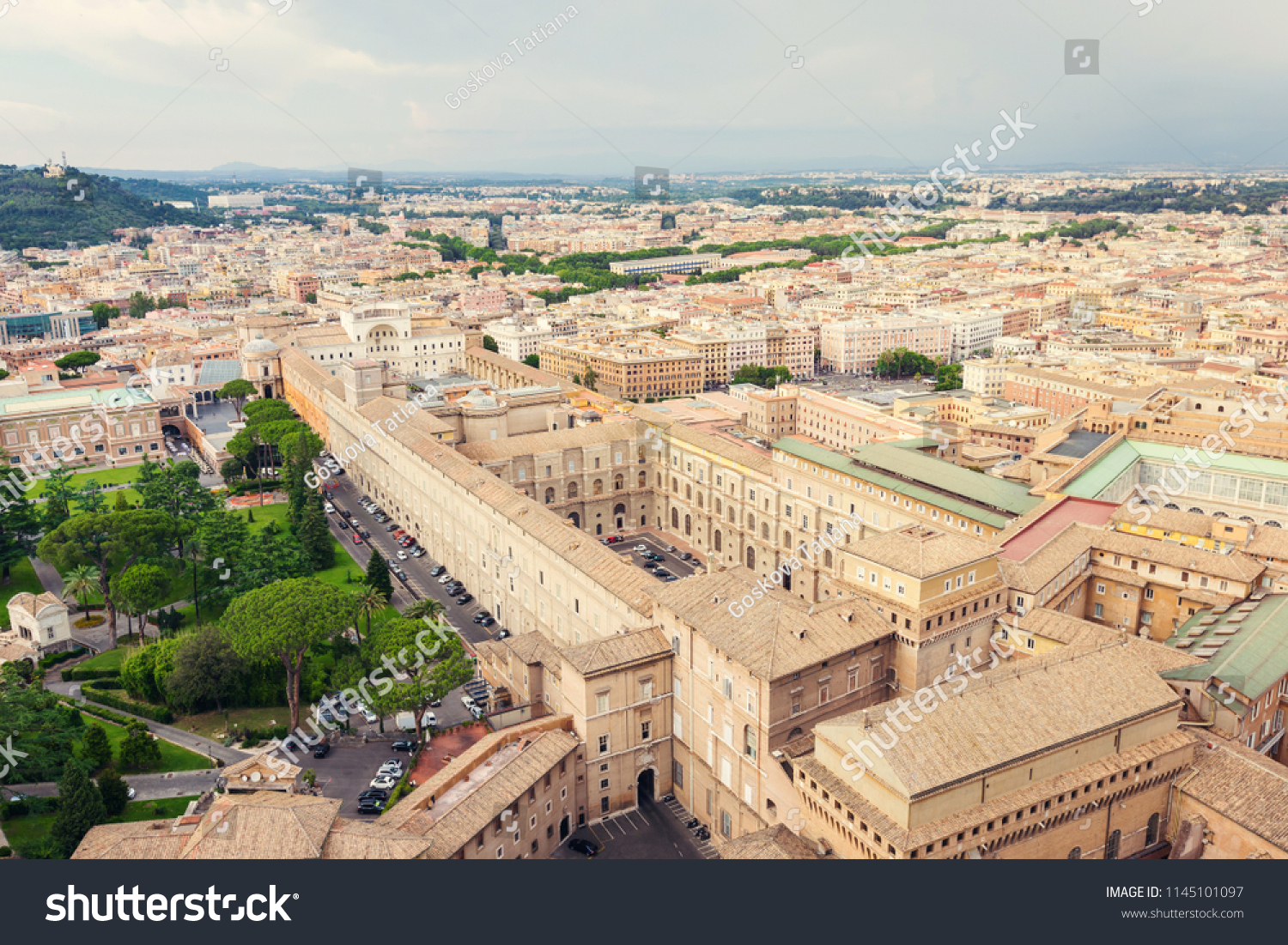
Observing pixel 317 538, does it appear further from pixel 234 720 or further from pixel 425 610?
pixel 234 720

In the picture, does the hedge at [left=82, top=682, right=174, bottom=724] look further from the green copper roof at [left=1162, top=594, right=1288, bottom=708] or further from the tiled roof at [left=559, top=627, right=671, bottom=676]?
the green copper roof at [left=1162, top=594, right=1288, bottom=708]

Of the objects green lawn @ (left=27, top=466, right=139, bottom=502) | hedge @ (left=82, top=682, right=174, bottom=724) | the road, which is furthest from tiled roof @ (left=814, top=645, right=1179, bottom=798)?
green lawn @ (left=27, top=466, right=139, bottom=502)

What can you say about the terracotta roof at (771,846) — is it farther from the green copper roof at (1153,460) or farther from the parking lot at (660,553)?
the parking lot at (660,553)

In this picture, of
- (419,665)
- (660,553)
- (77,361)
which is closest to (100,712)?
(419,665)

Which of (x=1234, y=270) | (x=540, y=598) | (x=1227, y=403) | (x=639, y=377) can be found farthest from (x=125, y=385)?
(x=1234, y=270)

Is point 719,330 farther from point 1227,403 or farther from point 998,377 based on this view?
point 1227,403

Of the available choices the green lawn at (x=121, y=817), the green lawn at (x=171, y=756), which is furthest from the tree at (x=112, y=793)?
the green lawn at (x=171, y=756)
